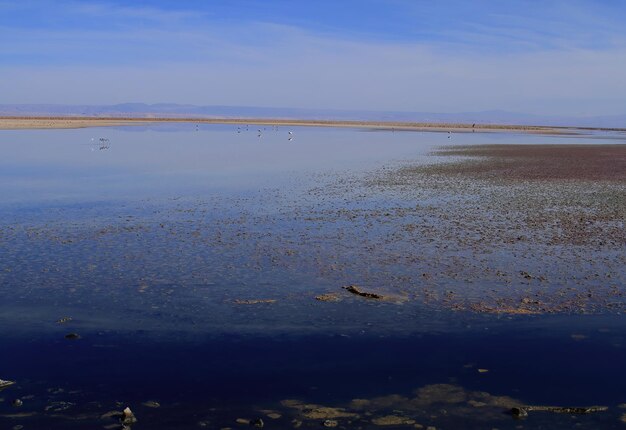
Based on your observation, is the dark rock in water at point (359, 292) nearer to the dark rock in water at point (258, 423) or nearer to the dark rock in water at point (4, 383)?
the dark rock in water at point (258, 423)

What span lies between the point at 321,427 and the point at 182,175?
28474 millimetres

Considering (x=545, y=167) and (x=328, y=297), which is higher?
(x=545, y=167)

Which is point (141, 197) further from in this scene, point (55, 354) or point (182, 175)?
point (55, 354)

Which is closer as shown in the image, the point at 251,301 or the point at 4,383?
the point at 4,383

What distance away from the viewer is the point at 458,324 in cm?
1127

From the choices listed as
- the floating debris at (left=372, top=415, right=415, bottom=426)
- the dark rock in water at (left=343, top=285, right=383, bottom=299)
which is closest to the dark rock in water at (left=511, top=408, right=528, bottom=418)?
the floating debris at (left=372, top=415, right=415, bottom=426)

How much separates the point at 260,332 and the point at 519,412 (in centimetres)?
431

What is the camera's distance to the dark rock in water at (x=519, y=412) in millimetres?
7973

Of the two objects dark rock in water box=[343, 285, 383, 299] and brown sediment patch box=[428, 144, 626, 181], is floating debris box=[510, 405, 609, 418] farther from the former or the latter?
brown sediment patch box=[428, 144, 626, 181]

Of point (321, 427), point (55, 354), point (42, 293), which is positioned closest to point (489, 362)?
point (321, 427)

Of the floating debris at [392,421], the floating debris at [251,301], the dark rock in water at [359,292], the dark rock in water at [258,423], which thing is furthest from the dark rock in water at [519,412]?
the floating debris at [251,301]

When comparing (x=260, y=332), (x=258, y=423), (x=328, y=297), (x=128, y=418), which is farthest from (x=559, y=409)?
(x=328, y=297)

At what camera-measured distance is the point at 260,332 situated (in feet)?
35.4

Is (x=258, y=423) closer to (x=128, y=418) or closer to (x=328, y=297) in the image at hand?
(x=128, y=418)
